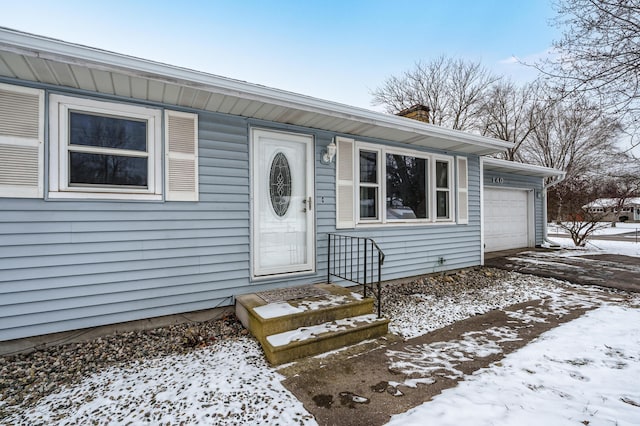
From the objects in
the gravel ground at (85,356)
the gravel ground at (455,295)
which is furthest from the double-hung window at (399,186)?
the gravel ground at (85,356)

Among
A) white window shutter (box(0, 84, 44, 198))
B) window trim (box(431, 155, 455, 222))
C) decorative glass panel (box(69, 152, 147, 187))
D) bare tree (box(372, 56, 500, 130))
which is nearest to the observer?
white window shutter (box(0, 84, 44, 198))

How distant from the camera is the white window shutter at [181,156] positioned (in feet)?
10.7

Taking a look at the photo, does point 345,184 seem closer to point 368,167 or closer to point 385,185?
point 368,167

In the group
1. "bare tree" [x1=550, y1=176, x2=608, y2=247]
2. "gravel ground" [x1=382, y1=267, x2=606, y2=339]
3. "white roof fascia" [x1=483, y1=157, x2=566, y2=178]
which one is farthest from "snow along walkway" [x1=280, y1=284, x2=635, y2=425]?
"bare tree" [x1=550, y1=176, x2=608, y2=247]

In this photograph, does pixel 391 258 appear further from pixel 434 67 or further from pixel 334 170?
pixel 434 67

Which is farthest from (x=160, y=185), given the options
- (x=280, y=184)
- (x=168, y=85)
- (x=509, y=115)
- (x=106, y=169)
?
(x=509, y=115)

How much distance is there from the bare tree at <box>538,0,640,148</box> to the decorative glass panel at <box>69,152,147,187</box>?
234 inches

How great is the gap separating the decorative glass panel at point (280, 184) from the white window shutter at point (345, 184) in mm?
773

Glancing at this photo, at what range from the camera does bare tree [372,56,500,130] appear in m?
17.0

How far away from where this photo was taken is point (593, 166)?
18.2 meters

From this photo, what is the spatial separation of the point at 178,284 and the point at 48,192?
1.48 meters

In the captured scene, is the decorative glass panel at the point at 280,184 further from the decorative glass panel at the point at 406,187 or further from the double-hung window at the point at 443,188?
the double-hung window at the point at 443,188

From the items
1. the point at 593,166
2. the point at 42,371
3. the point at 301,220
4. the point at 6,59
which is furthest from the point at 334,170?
the point at 593,166

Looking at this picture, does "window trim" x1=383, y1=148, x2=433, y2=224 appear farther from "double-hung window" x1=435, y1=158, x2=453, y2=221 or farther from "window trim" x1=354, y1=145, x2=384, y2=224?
"double-hung window" x1=435, y1=158, x2=453, y2=221
